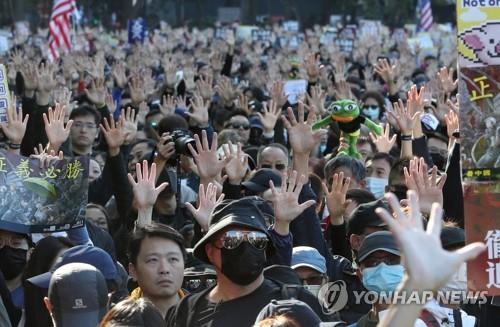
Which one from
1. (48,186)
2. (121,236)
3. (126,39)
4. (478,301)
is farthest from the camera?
(126,39)

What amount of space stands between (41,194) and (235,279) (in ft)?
6.32

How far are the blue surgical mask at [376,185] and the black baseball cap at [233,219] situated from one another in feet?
11.4

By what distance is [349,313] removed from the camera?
574 centimetres

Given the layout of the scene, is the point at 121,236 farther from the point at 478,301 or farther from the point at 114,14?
the point at 114,14

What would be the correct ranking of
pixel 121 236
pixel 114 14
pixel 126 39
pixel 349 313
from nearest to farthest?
1. pixel 349 313
2. pixel 121 236
3. pixel 126 39
4. pixel 114 14

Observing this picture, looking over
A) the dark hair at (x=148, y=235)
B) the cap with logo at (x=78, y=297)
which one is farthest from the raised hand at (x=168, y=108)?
the cap with logo at (x=78, y=297)

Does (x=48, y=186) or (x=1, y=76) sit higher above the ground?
(x=1, y=76)

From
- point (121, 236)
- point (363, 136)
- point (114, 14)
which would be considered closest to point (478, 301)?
point (121, 236)

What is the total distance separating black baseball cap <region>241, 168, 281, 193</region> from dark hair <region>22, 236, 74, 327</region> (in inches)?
72.7

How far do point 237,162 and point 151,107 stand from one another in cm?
694

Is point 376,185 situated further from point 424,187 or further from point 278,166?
point 424,187

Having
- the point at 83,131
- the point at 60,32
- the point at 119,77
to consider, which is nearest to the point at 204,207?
the point at 83,131

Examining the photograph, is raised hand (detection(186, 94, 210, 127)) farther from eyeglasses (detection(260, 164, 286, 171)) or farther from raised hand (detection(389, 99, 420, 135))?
raised hand (detection(389, 99, 420, 135))

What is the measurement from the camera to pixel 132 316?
417 centimetres
